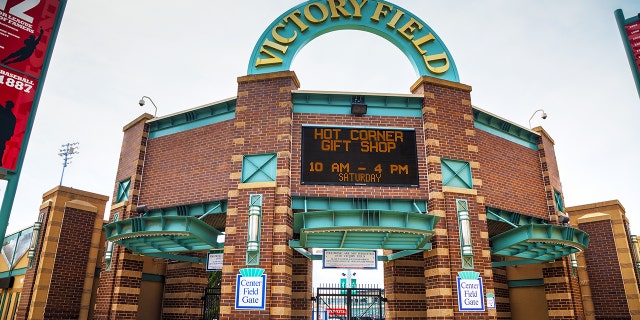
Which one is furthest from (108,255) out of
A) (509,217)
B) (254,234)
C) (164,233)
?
(509,217)

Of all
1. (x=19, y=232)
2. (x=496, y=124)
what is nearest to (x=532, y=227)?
(x=496, y=124)

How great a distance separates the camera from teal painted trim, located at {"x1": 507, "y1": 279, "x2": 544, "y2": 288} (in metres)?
18.2

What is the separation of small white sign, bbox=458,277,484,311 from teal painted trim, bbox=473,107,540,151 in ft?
21.0

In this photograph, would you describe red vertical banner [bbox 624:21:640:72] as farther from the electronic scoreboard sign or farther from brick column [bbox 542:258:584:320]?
brick column [bbox 542:258:584:320]

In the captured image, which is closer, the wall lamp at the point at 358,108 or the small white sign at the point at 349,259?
the small white sign at the point at 349,259

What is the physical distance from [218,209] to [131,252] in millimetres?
4474

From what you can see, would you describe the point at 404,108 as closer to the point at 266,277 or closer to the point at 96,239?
the point at 266,277

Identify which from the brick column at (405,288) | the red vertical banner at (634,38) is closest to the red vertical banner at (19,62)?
the red vertical banner at (634,38)

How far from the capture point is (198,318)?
18.7 meters

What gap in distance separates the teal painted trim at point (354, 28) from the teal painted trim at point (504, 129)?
184cm

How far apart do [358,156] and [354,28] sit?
591cm

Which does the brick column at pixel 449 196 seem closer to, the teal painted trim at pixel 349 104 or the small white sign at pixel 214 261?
the teal painted trim at pixel 349 104

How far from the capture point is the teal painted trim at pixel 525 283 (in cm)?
1822

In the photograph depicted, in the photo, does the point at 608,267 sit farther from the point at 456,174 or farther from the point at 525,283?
the point at 456,174
